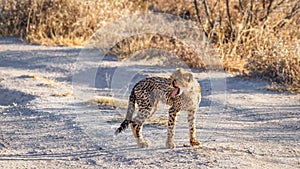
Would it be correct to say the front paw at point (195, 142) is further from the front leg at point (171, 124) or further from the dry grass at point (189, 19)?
the dry grass at point (189, 19)

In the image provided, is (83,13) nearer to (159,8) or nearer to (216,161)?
(159,8)

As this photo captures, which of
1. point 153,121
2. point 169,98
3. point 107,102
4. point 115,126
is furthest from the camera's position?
point 107,102

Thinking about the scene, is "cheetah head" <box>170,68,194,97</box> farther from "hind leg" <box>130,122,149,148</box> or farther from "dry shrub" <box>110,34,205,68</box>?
"dry shrub" <box>110,34,205,68</box>

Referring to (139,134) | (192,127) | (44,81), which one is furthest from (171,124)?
(44,81)

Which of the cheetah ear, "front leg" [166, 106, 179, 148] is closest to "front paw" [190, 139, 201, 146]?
"front leg" [166, 106, 179, 148]

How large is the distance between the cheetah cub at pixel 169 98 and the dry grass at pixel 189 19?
4924 millimetres

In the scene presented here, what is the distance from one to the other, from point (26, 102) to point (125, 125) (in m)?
2.77

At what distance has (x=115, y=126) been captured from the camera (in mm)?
7316

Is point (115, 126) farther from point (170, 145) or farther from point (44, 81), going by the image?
point (44, 81)

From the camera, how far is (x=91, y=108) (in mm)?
8250

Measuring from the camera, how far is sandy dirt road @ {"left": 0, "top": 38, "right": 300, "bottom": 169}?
6059 mm

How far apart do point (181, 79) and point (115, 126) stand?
1846 mm

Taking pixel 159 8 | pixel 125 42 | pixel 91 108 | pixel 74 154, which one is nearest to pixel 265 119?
pixel 91 108

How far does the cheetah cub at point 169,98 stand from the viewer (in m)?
5.78
